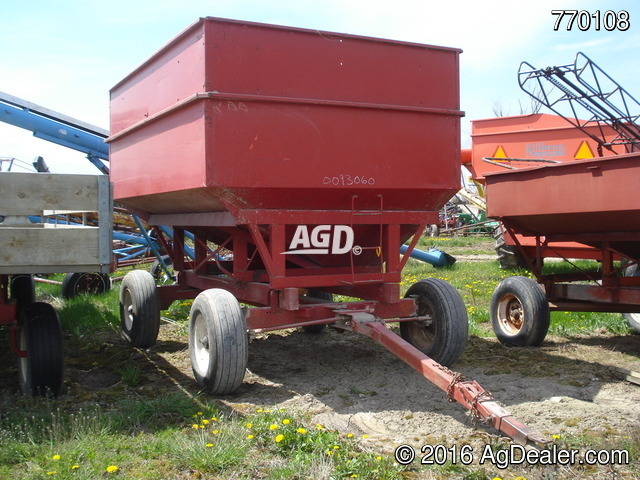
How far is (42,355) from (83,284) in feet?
17.1

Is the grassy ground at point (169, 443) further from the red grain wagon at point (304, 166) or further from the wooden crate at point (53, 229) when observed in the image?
the wooden crate at point (53, 229)

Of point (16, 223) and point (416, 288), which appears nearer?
point (16, 223)

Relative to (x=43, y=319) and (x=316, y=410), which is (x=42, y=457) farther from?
(x=316, y=410)

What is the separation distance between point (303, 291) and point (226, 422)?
260 cm

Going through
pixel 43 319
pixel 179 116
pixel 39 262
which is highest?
pixel 179 116

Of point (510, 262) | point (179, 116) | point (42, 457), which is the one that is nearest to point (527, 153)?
point (510, 262)

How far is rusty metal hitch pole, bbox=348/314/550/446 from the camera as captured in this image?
3.31m

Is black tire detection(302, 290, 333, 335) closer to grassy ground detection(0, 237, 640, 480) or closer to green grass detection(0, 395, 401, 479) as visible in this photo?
grassy ground detection(0, 237, 640, 480)

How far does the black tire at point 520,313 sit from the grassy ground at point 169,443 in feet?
8.98

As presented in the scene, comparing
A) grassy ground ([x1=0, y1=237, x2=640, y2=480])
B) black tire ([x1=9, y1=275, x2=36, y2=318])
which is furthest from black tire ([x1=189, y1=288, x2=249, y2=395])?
black tire ([x1=9, y1=275, x2=36, y2=318])

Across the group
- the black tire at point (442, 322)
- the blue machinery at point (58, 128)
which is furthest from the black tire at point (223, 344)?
the blue machinery at point (58, 128)

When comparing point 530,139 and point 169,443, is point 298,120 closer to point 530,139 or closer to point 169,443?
point 169,443

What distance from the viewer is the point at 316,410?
4.37 m

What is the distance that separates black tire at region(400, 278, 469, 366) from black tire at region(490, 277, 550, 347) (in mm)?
1149
